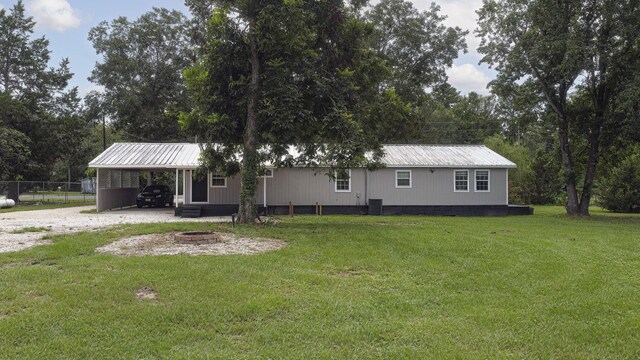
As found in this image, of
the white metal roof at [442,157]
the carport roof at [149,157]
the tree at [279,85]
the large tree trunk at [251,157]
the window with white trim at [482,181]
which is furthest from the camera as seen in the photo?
the window with white trim at [482,181]

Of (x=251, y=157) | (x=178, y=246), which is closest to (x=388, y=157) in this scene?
(x=251, y=157)

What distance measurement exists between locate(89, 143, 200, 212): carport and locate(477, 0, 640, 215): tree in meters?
15.1

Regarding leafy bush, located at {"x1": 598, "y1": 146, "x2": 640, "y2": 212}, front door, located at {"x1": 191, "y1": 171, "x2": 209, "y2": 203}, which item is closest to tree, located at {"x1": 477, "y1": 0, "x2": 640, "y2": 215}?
leafy bush, located at {"x1": 598, "y1": 146, "x2": 640, "y2": 212}

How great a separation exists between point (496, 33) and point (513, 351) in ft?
67.6

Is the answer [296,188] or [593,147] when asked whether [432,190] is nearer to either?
[296,188]

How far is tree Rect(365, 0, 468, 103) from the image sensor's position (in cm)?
3319

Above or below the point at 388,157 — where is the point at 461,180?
below

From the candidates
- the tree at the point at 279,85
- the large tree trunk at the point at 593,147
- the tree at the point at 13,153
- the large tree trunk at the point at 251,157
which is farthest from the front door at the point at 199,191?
the large tree trunk at the point at 593,147

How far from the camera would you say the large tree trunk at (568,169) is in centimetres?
2130

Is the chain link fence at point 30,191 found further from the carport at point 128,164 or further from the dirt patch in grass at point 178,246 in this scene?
the dirt patch in grass at point 178,246

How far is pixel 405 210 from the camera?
21.8m

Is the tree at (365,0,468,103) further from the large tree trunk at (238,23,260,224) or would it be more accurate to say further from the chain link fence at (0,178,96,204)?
the chain link fence at (0,178,96,204)

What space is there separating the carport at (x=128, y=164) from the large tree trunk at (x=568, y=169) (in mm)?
16779

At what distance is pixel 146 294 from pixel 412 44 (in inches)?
1230
